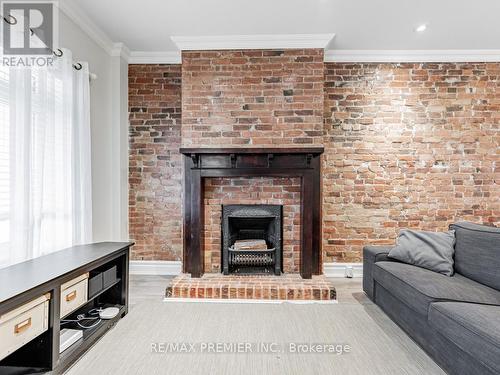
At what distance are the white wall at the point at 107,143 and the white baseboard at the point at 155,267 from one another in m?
0.39

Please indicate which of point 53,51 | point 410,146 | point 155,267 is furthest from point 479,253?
point 53,51

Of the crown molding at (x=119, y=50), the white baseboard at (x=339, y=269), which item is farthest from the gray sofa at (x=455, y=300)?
the crown molding at (x=119, y=50)

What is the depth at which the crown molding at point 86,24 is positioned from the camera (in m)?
2.78

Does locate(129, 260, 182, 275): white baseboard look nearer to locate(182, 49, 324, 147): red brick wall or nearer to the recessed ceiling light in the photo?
locate(182, 49, 324, 147): red brick wall

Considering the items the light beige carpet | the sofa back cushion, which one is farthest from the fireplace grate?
the sofa back cushion

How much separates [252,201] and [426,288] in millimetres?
1959

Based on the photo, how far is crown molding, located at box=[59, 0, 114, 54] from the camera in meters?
2.78

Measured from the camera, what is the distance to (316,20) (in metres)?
3.04

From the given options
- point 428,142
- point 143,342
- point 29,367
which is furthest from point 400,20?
point 29,367

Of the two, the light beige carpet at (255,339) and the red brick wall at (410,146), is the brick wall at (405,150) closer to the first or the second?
the red brick wall at (410,146)

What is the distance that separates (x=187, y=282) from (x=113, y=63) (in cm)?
275

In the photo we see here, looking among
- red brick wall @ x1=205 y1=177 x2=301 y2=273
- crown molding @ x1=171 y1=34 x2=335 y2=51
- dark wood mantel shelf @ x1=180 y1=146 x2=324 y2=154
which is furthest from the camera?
red brick wall @ x1=205 y1=177 x2=301 y2=273

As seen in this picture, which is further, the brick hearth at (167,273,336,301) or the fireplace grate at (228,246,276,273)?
the fireplace grate at (228,246,276,273)

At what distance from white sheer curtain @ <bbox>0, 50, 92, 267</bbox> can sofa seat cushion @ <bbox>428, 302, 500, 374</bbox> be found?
2.81m
